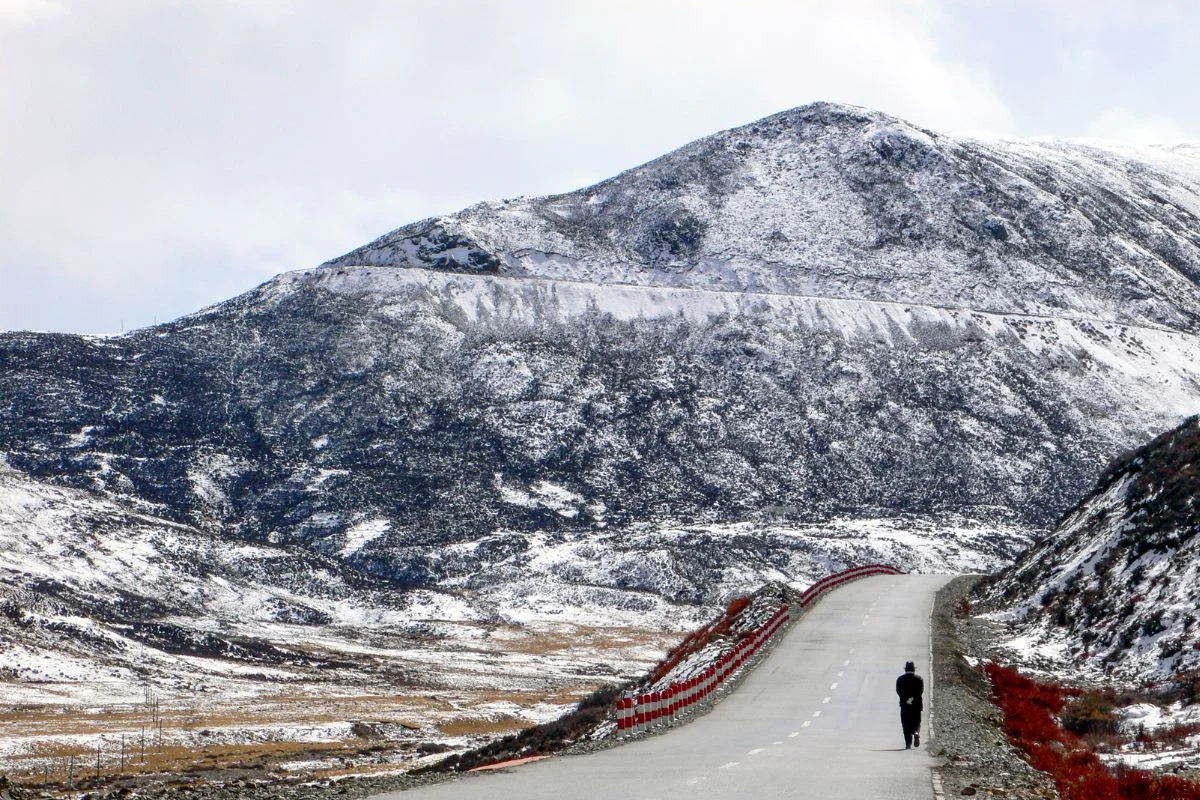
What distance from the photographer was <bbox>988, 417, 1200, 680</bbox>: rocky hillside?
3588 cm

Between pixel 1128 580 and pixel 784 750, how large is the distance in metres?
23.7

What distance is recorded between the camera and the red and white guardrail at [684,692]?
89.6 feet

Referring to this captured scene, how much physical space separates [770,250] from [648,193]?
92.3 feet

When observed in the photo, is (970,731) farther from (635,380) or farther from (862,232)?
(862,232)

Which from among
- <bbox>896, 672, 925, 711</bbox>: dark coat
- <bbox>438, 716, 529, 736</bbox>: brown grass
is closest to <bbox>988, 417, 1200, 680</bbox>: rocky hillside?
<bbox>896, 672, 925, 711</bbox>: dark coat

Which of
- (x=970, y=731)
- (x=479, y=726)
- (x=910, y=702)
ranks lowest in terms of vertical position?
(x=479, y=726)

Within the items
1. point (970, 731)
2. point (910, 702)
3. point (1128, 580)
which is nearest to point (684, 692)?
point (970, 731)

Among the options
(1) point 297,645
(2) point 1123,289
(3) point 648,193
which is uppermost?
(3) point 648,193

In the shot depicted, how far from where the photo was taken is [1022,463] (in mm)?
124688

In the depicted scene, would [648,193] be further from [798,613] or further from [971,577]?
[798,613]

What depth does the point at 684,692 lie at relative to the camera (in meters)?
30.2

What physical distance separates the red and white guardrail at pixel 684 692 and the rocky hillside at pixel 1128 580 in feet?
28.9

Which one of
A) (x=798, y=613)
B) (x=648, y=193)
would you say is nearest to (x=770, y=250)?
(x=648, y=193)

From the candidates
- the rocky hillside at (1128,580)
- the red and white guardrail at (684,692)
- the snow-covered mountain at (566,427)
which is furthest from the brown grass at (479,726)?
the rocky hillside at (1128,580)
